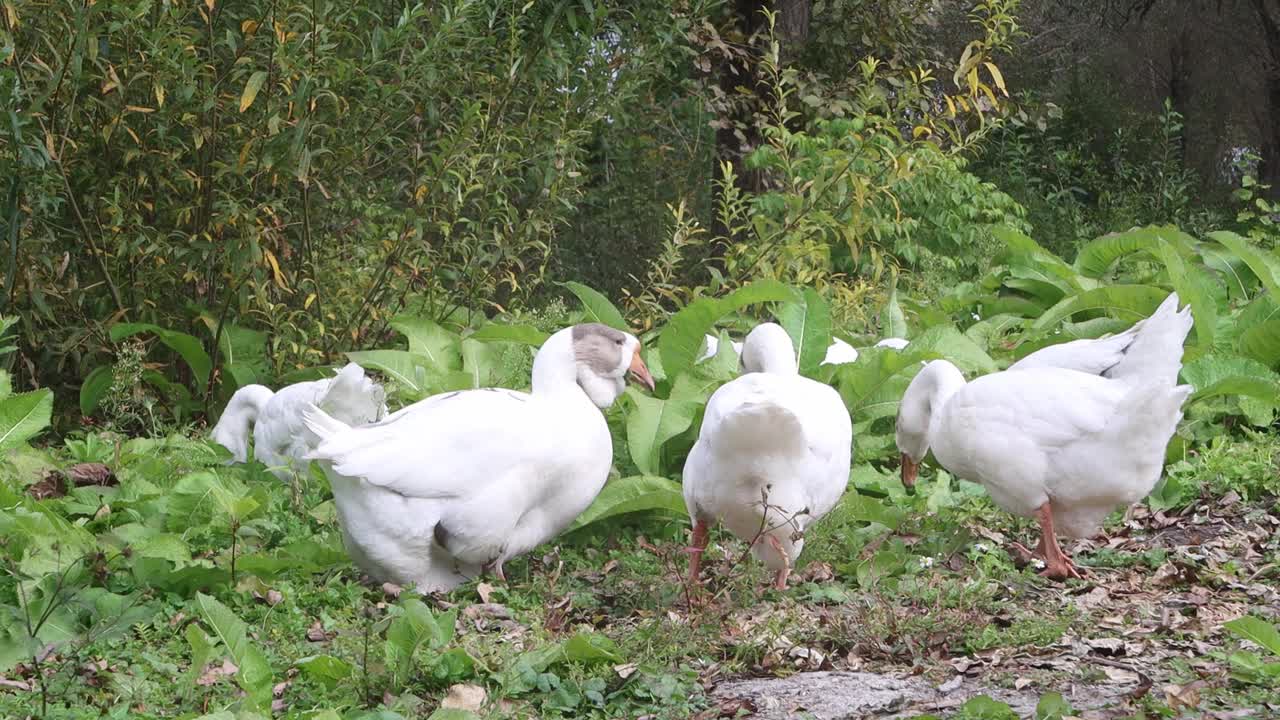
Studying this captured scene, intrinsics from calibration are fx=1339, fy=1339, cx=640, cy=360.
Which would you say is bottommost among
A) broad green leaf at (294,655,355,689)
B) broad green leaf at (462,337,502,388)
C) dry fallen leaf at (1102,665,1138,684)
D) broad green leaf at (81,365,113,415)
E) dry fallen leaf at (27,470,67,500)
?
broad green leaf at (81,365,113,415)

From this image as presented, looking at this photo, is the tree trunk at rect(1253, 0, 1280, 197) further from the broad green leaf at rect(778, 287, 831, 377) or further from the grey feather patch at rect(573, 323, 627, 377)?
the grey feather patch at rect(573, 323, 627, 377)

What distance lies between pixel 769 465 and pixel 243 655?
1838 millimetres

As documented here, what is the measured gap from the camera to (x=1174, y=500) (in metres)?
5.89

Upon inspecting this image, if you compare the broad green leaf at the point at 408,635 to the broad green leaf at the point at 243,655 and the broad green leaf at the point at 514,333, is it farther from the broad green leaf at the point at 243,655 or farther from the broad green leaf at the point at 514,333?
the broad green leaf at the point at 514,333

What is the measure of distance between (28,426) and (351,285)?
2698mm

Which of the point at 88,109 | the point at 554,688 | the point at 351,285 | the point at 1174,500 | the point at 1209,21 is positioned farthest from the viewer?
the point at 1209,21

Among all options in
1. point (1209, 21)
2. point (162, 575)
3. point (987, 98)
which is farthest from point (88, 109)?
point (1209, 21)

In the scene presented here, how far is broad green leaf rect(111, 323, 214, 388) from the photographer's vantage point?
6.88 metres

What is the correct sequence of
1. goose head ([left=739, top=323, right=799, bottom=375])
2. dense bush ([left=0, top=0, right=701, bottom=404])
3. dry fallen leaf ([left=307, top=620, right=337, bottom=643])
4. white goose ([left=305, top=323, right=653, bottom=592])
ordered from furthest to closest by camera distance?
dense bush ([left=0, top=0, right=701, bottom=404]) → goose head ([left=739, top=323, right=799, bottom=375]) → white goose ([left=305, top=323, right=653, bottom=592]) → dry fallen leaf ([left=307, top=620, right=337, bottom=643])

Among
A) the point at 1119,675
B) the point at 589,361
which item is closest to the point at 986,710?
the point at 1119,675

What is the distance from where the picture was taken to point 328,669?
12.2ft

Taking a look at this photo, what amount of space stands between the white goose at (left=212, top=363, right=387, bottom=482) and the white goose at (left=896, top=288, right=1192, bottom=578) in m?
2.49

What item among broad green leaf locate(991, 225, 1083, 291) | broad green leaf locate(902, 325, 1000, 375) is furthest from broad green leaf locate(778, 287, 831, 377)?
broad green leaf locate(991, 225, 1083, 291)

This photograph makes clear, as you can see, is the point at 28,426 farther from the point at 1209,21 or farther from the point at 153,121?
the point at 1209,21
